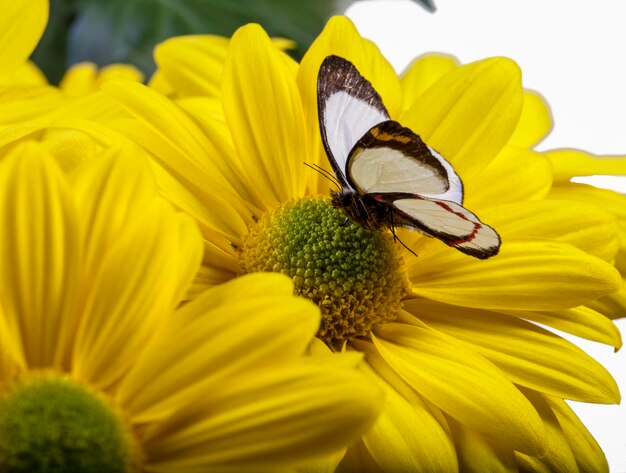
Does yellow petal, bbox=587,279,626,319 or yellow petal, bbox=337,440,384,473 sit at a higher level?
yellow petal, bbox=587,279,626,319

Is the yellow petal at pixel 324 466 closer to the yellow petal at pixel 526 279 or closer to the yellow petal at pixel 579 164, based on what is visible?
the yellow petal at pixel 526 279

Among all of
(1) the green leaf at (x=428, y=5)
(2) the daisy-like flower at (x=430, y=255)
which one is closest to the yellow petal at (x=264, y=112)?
(2) the daisy-like flower at (x=430, y=255)

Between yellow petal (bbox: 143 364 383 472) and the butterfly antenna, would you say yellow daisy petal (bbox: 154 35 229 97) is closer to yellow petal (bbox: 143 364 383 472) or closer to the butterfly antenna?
the butterfly antenna

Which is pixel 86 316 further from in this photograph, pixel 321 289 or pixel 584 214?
pixel 584 214

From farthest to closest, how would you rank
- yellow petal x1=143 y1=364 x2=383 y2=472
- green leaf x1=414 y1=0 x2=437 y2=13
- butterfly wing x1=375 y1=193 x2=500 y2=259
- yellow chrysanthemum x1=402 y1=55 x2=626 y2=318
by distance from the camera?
green leaf x1=414 y1=0 x2=437 y2=13
yellow chrysanthemum x1=402 y1=55 x2=626 y2=318
butterfly wing x1=375 y1=193 x2=500 y2=259
yellow petal x1=143 y1=364 x2=383 y2=472

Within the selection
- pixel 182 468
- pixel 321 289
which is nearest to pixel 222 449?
pixel 182 468

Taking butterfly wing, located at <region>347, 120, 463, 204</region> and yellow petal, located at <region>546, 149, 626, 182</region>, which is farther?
yellow petal, located at <region>546, 149, 626, 182</region>

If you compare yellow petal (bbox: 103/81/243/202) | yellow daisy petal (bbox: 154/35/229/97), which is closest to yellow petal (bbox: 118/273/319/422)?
yellow petal (bbox: 103/81/243/202)

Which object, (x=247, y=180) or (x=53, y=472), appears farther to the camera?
(x=247, y=180)
